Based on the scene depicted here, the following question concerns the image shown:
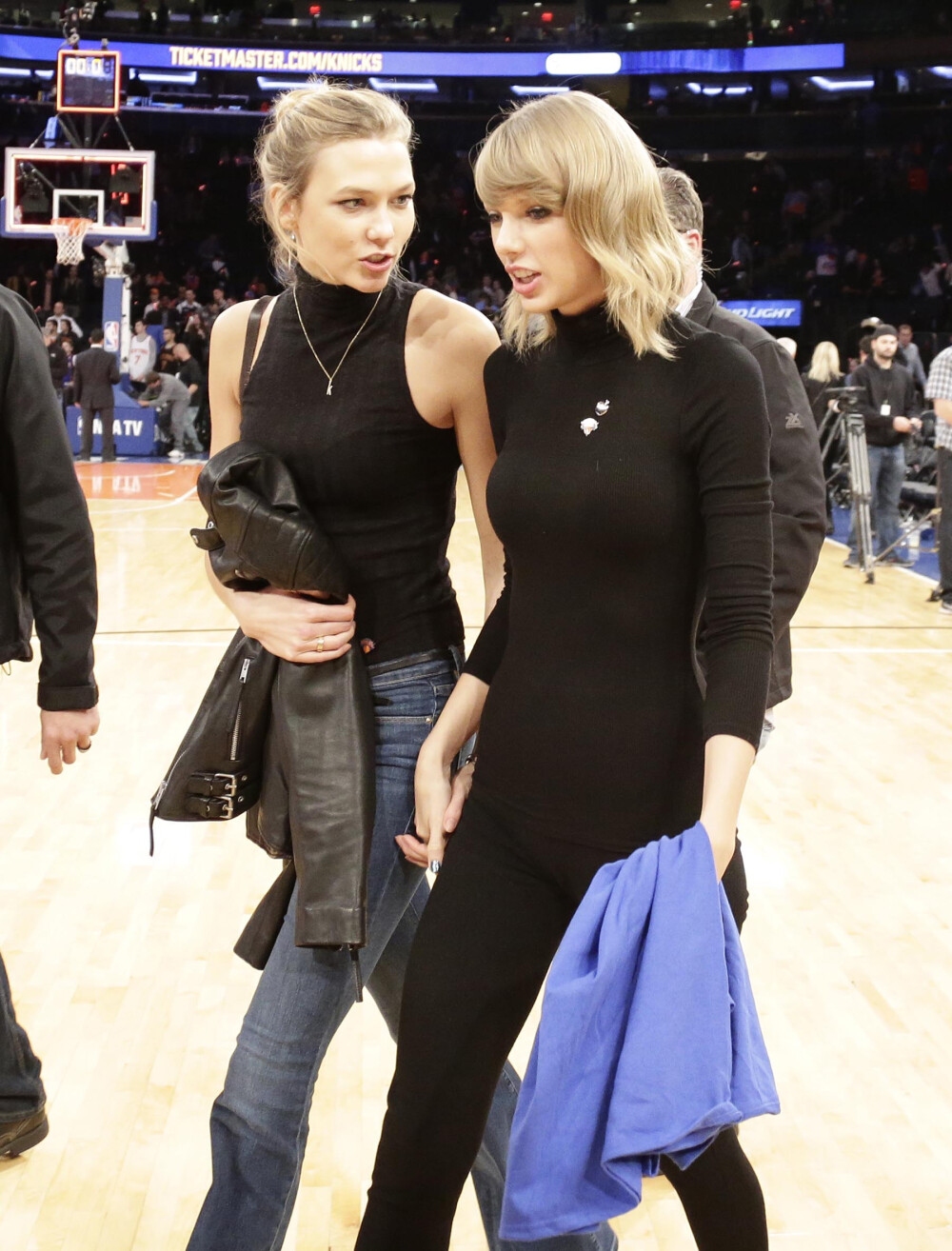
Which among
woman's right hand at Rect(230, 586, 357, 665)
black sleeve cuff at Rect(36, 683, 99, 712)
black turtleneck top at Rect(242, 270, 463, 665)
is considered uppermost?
black turtleneck top at Rect(242, 270, 463, 665)

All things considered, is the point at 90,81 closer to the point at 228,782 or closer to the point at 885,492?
the point at 885,492

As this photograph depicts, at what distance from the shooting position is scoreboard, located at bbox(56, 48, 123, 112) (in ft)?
54.8

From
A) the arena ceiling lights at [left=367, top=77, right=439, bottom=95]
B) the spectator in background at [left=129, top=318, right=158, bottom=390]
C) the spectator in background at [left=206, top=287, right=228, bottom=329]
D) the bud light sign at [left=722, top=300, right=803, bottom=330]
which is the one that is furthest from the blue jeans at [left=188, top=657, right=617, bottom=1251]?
the arena ceiling lights at [left=367, top=77, right=439, bottom=95]

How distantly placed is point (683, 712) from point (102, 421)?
15.6m

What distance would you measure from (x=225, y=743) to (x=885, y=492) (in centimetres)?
891

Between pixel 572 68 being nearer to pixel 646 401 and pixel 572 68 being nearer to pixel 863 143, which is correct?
pixel 863 143

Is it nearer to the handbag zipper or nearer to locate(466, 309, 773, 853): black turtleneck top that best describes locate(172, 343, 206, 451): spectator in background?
the handbag zipper

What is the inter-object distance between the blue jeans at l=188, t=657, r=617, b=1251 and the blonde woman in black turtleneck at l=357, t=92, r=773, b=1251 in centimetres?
21

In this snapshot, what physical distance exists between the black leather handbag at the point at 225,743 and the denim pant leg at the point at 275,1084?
7.0 inches

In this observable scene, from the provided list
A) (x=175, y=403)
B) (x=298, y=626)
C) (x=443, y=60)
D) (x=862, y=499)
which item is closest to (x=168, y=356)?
(x=175, y=403)

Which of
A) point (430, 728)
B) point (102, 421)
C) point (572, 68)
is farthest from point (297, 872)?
point (572, 68)

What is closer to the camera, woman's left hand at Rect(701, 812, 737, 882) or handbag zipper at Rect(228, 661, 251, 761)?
woman's left hand at Rect(701, 812, 737, 882)

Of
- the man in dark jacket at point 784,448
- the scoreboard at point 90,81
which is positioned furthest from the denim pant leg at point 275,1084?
the scoreboard at point 90,81

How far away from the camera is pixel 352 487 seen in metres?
1.85
